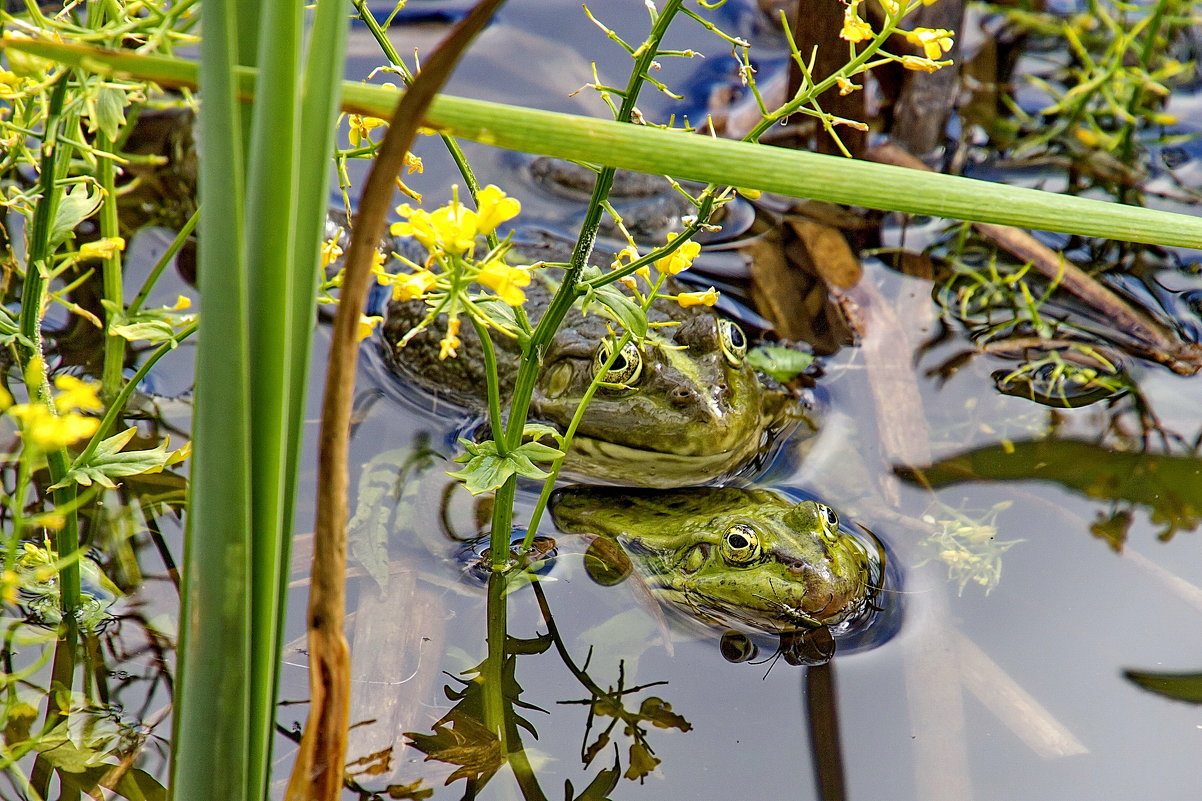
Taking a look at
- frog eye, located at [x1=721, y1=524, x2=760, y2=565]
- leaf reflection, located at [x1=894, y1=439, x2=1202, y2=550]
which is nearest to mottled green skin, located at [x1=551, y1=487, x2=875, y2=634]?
frog eye, located at [x1=721, y1=524, x2=760, y2=565]

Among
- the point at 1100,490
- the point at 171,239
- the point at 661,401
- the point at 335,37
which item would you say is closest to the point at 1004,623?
the point at 1100,490

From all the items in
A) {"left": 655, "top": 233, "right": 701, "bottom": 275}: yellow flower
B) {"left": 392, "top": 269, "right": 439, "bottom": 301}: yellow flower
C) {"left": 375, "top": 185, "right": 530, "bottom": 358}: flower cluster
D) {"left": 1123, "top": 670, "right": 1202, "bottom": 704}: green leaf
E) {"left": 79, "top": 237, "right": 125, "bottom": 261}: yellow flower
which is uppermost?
{"left": 375, "top": 185, "right": 530, "bottom": 358}: flower cluster

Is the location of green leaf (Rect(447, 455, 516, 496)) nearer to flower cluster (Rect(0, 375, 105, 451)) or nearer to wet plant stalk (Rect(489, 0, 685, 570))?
wet plant stalk (Rect(489, 0, 685, 570))

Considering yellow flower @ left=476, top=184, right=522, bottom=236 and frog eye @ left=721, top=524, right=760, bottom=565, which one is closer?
yellow flower @ left=476, top=184, right=522, bottom=236

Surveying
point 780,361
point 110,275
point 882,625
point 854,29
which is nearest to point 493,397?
point 854,29

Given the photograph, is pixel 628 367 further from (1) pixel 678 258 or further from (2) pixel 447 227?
(2) pixel 447 227

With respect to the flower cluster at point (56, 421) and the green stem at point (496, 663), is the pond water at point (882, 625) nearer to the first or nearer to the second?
the green stem at point (496, 663)

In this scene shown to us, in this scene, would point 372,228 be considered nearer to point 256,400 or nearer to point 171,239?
point 256,400
